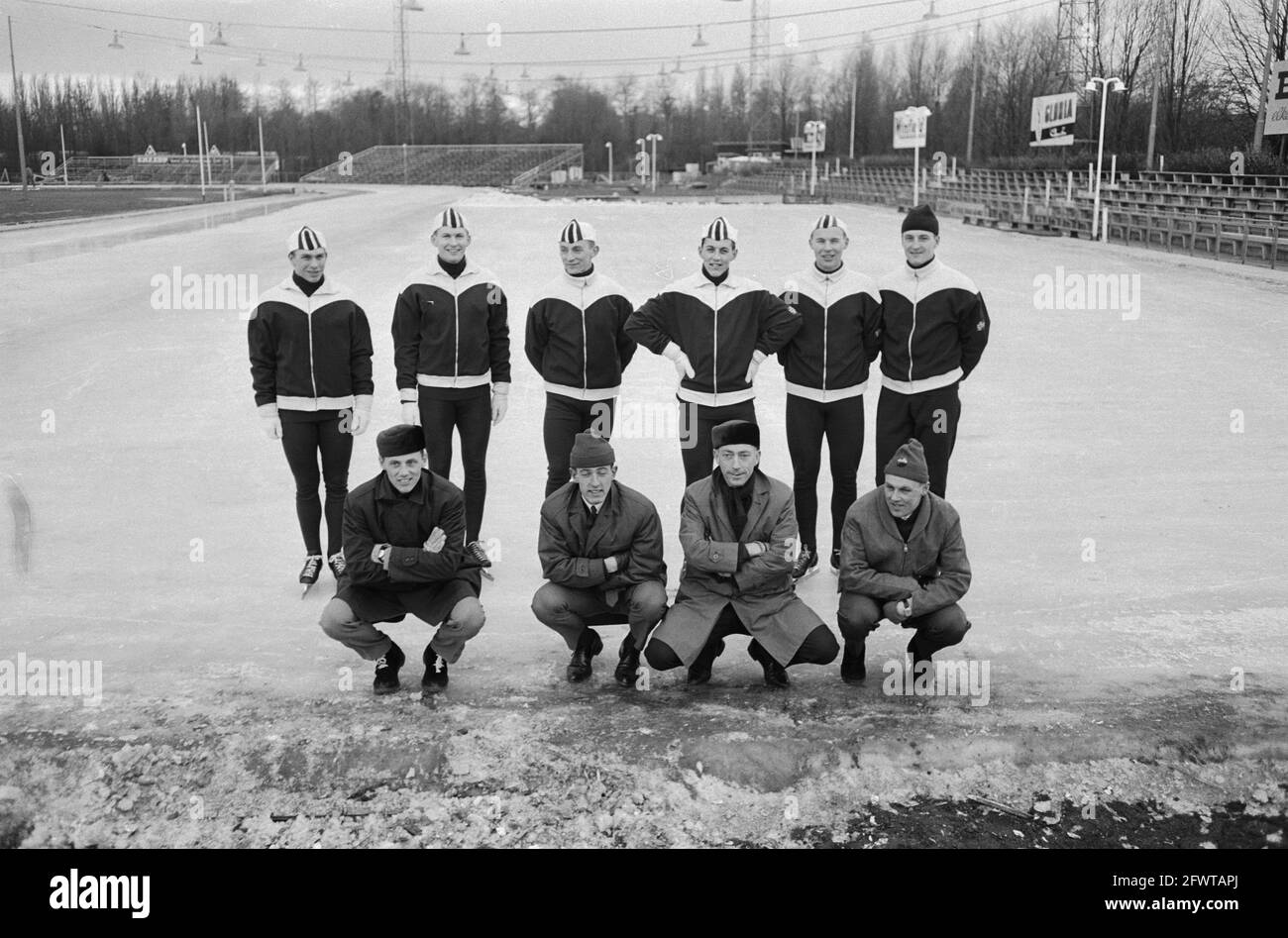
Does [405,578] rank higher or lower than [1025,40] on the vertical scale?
lower

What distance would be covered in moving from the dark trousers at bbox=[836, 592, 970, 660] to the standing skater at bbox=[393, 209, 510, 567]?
6.81 ft

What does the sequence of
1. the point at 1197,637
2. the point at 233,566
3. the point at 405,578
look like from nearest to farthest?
the point at 405,578 → the point at 1197,637 → the point at 233,566

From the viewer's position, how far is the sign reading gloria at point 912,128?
37438 millimetres

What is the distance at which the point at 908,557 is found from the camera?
4777 mm

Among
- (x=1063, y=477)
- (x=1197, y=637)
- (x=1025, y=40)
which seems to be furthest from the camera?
(x=1025, y=40)

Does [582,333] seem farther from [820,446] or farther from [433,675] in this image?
[433,675]

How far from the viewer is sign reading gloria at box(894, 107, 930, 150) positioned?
1474 inches

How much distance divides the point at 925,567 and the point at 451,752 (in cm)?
209

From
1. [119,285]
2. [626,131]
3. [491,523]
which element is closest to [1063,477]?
[491,523]

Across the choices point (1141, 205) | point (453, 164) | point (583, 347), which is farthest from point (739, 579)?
point (453, 164)

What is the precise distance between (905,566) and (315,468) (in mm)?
3061

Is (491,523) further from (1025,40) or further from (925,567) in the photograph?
(1025,40)
